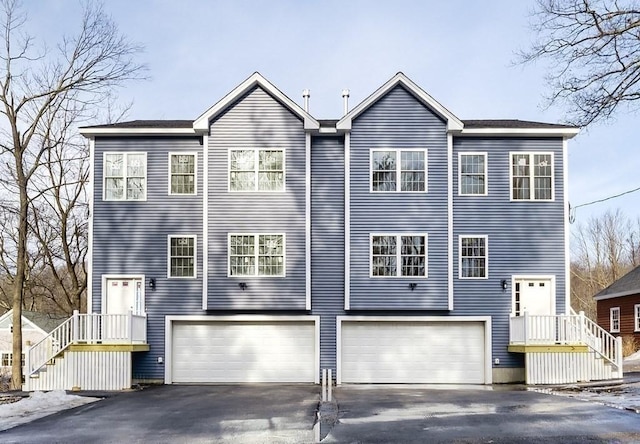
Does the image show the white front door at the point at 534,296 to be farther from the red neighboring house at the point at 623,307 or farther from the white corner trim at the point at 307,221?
the red neighboring house at the point at 623,307

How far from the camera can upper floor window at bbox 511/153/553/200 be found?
20672 millimetres

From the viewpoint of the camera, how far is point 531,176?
20.7 meters

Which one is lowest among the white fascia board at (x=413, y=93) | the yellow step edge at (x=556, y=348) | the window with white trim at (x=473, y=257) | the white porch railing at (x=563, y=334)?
the yellow step edge at (x=556, y=348)

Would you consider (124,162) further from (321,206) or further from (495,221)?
(495,221)

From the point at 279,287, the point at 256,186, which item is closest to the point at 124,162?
the point at 256,186

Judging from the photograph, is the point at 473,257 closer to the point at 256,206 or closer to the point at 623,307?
the point at 256,206

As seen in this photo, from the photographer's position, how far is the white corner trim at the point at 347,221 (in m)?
20.1

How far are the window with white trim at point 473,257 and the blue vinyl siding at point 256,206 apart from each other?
4738mm

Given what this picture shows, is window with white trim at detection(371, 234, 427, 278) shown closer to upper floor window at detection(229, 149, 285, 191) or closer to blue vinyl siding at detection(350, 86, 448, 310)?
blue vinyl siding at detection(350, 86, 448, 310)

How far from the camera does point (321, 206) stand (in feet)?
67.6

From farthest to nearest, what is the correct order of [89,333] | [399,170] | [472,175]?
[472,175] → [399,170] → [89,333]

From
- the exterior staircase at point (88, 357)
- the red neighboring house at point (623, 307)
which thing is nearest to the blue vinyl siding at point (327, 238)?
the exterior staircase at point (88, 357)

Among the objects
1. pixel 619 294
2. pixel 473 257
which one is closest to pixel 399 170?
pixel 473 257

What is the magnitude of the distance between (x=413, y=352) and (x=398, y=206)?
4.36 m
